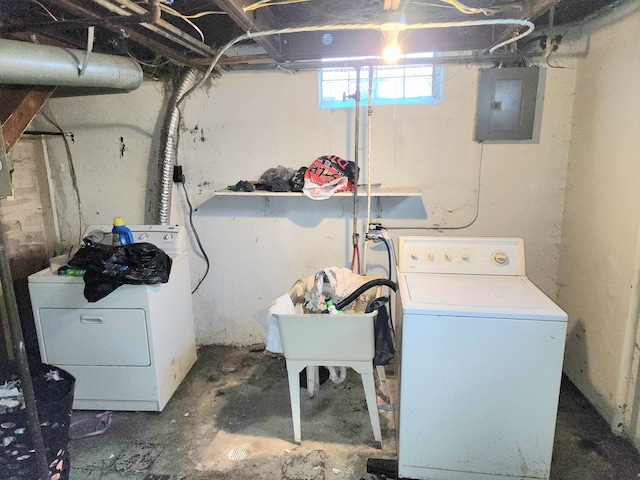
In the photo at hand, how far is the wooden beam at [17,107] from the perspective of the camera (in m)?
2.13

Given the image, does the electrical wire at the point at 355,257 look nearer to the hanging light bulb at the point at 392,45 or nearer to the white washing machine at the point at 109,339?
the white washing machine at the point at 109,339

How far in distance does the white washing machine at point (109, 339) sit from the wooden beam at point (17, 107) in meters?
0.75

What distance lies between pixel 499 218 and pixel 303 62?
159 cm

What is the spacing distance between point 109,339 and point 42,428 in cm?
65

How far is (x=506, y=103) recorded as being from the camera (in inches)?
98.5

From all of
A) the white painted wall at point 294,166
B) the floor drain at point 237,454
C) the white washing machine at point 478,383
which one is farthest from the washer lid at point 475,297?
the floor drain at point 237,454

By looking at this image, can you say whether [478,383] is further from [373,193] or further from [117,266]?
[117,266]

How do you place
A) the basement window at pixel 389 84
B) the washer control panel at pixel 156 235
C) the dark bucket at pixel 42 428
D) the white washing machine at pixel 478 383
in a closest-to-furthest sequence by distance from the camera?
the dark bucket at pixel 42 428 → the white washing machine at pixel 478 383 → the washer control panel at pixel 156 235 → the basement window at pixel 389 84

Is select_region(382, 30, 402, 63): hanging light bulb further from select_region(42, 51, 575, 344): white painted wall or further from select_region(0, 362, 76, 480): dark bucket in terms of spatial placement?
select_region(0, 362, 76, 480): dark bucket

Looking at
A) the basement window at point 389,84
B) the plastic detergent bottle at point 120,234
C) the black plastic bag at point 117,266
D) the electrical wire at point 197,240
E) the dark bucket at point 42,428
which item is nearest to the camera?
the dark bucket at point 42,428

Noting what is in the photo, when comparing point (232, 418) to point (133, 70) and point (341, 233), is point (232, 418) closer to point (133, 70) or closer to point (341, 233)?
point (341, 233)

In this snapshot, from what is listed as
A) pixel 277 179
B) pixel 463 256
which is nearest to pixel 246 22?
pixel 277 179

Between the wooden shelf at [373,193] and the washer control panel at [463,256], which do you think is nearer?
the washer control panel at [463,256]

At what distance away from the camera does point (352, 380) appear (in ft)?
8.80
